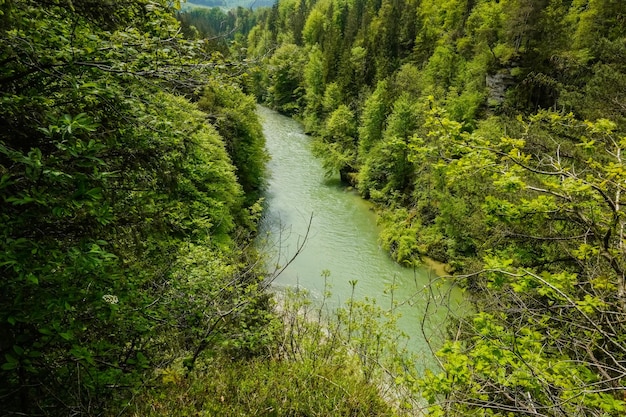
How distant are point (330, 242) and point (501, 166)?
13.4 meters

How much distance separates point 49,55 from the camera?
252 cm

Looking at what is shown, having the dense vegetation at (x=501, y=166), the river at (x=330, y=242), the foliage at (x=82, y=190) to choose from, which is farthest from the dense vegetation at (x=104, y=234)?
the river at (x=330, y=242)

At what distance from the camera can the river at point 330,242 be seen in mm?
12992

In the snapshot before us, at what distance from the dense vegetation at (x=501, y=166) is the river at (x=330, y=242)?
1121mm

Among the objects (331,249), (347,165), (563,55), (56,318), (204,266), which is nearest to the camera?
(56,318)

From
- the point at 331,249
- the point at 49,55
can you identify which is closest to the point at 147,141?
the point at 49,55

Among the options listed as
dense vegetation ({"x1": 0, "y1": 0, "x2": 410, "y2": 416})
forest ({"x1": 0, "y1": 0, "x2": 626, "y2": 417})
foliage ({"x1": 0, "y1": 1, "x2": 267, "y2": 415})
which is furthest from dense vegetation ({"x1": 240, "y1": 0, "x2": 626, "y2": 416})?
foliage ({"x1": 0, "y1": 1, "x2": 267, "y2": 415})

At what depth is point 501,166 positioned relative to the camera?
3719 millimetres

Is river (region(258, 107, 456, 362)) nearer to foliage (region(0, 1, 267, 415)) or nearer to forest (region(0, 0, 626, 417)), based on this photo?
forest (region(0, 0, 626, 417))

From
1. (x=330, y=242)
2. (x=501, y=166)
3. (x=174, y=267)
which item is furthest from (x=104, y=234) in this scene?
(x=330, y=242)

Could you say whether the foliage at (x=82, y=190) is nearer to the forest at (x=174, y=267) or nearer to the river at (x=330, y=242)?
the forest at (x=174, y=267)

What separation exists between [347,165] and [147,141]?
22.9 metres

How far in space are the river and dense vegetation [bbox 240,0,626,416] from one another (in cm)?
Answer: 112

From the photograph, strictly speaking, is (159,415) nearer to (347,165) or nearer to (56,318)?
(56,318)
